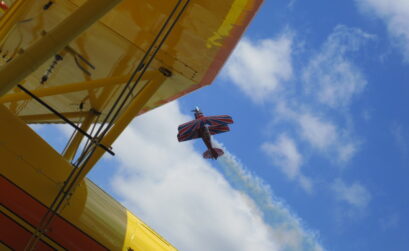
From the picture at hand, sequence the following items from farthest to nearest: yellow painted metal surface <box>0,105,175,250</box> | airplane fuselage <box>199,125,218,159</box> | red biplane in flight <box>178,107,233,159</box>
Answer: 1. airplane fuselage <box>199,125,218,159</box>
2. red biplane in flight <box>178,107,233,159</box>
3. yellow painted metal surface <box>0,105,175,250</box>

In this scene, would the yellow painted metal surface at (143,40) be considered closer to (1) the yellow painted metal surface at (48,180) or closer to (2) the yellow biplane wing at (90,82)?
(2) the yellow biplane wing at (90,82)

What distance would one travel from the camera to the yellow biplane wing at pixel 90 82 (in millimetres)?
3797

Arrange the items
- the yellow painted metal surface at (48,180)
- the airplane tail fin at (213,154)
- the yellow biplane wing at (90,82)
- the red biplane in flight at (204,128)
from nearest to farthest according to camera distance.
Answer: the yellow biplane wing at (90,82), the yellow painted metal surface at (48,180), the red biplane in flight at (204,128), the airplane tail fin at (213,154)

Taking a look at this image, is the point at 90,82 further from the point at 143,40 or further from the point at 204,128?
the point at 204,128

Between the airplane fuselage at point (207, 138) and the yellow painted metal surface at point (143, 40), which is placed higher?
the airplane fuselage at point (207, 138)

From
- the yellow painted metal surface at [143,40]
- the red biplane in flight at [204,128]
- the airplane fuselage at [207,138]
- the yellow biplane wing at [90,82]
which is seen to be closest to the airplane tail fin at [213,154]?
the airplane fuselage at [207,138]

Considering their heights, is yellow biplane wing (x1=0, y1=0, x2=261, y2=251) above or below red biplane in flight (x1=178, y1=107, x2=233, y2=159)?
below

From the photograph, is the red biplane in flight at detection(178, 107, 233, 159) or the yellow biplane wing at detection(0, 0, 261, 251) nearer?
the yellow biplane wing at detection(0, 0, 261, 251)

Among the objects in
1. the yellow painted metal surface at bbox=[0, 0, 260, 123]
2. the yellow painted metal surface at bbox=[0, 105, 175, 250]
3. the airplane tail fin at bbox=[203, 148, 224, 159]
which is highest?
the airplane tail fin at bbox=[203, 148, 224, 159]

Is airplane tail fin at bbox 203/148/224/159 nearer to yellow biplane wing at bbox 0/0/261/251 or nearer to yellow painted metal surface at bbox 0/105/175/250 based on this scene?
yellow biplane wing at bbox 0/0/261/251

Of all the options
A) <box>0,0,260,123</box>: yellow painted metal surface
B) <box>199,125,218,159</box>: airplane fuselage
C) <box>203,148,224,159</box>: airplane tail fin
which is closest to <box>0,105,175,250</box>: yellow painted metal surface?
<box>0,0,260,123</box>: yellow painted metal surface

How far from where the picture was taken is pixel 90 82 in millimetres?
4805

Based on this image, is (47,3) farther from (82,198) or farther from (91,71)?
(82,198)

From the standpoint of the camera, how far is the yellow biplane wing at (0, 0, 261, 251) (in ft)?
12.5
